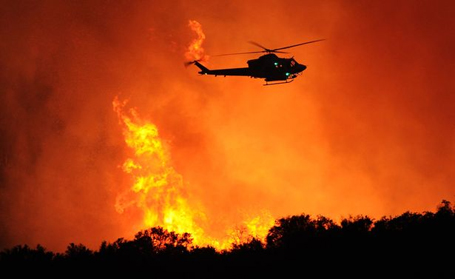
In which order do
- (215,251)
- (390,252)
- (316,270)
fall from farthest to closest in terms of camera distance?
(215,251), (390,252), (316,270)

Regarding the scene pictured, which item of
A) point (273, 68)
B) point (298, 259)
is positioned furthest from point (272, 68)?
point (298, 259)

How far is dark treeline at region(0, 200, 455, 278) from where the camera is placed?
42188 millimetres

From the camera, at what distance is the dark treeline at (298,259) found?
138ft

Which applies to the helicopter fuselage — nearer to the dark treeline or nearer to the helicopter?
the helicopter

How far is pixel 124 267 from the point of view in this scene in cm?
4547

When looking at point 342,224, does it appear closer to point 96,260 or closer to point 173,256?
point 173,256

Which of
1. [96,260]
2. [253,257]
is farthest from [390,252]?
[96,260]

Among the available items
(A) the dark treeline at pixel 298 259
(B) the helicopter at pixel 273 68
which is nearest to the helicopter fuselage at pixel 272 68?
(B) the helicopter at pixel 273 68

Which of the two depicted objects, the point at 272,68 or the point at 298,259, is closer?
the point at 298,259

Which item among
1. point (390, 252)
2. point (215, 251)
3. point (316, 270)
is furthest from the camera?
point (215, 251)

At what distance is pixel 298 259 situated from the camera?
150ft

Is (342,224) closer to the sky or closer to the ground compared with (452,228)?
closer to the sky

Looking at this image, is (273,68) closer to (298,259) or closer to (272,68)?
(272,68)

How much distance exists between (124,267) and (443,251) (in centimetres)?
2824
